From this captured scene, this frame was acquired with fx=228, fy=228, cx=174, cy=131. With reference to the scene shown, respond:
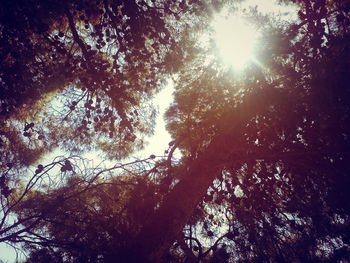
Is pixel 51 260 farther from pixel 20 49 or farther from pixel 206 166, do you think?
pixel 20 49

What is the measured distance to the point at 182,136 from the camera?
4.77 m

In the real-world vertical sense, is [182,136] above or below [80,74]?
below

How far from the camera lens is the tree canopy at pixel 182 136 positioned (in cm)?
323

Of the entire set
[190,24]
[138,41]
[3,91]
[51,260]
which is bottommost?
[51,260]

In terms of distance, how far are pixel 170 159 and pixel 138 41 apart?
2.42 meters

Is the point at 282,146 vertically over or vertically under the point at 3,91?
under

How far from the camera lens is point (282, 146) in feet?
13.2

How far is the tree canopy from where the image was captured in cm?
323

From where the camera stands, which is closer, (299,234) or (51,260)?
(51,260)

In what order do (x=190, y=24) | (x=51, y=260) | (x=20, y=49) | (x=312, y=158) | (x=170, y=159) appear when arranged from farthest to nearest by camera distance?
1. (x=190, y=24)
2. (x=170, y=159)
3. (x=20, y=49)
4. (x=312, y=158)
5. (x=51, y=260)

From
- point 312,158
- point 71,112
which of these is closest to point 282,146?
point 312,158

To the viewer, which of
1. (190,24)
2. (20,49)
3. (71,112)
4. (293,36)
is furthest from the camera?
(190,24)

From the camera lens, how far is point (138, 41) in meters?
4.54

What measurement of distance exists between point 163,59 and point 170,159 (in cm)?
249
